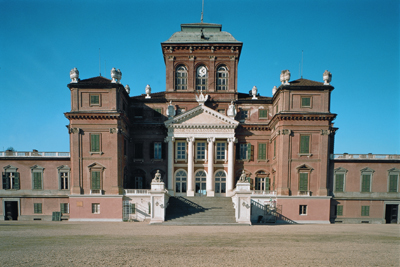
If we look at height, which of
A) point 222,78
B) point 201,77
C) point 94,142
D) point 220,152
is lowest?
point 220,152

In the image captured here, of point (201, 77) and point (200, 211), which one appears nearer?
point (200, 211)

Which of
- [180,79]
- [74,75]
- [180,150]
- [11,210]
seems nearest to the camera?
[74,75]

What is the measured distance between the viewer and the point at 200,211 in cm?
2897

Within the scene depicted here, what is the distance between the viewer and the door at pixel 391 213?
32781 millimetres

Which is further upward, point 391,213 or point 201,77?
point 201,77

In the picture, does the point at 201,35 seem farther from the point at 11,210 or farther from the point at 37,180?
the point at 11,210

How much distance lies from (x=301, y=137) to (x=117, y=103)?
2452 cm

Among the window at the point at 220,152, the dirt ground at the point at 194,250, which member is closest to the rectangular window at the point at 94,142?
the dirt ground at the point at 194,250

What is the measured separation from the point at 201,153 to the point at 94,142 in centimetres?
1465

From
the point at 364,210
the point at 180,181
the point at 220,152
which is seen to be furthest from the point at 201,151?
the point at 364,210

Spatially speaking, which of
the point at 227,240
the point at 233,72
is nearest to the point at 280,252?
the point at 227,240

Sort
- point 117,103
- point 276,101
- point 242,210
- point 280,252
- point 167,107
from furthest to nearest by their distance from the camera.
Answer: point 167,107, point 276,101, point 117,103, point 242,210, point 280,252

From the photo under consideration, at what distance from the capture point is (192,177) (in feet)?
113

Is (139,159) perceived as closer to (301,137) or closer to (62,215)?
(62,215)
